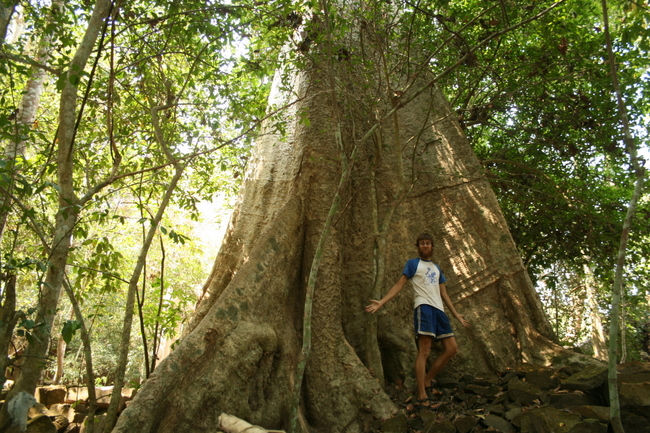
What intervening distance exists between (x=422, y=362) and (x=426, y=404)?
33 centimetres

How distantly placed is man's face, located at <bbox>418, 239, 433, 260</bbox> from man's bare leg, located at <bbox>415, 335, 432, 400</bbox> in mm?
733

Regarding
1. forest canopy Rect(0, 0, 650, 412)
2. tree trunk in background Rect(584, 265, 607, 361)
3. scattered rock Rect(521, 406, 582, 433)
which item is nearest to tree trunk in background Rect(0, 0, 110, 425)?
forest canopy Rect(0, 0, 650, 412)

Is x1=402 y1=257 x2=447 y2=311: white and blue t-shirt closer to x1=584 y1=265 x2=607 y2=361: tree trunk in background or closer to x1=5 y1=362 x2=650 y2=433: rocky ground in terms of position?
x1=5 y1=362 x2=650 y2=433: rocky ground

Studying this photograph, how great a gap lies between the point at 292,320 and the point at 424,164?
2382 millimetres

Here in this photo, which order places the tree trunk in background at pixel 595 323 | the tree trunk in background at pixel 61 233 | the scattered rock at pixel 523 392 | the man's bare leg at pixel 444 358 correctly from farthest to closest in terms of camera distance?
1. the tree trunk in background at pixel 595 323
2. the man's bare leg at pixel 444 358
3. the scattered rock at pixel 523 392
4. the tree trunk in background at pixel 61 233

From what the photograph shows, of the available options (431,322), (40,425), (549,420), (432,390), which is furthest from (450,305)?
(40,425)

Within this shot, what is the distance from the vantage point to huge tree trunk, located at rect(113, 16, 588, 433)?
10.6 ft

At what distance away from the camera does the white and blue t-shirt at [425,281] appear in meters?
3.88

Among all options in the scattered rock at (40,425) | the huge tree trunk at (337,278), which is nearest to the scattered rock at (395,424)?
the huge tree trunk at (337,278)

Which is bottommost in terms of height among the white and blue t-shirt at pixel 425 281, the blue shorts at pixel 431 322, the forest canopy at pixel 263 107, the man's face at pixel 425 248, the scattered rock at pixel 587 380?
the scattered rock at pixel 587 380

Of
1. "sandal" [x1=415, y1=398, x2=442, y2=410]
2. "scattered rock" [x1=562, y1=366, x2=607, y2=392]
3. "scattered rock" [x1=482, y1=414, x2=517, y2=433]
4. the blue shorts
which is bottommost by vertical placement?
"scattered rock" [x1=482, y1=414, x2=517, y2=433]

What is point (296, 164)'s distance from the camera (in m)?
4.77

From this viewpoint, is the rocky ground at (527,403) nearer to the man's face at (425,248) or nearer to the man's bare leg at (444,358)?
the man's bare leg at (444,358)

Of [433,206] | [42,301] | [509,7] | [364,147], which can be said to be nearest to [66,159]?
A: [42,301]
